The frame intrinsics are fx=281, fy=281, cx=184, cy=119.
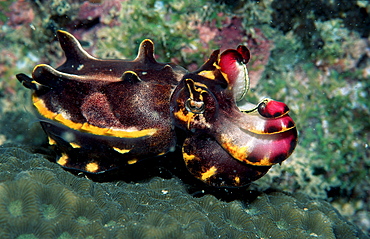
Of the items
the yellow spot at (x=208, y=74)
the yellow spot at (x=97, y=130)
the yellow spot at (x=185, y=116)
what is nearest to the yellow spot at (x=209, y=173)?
the yellow spot at (x=185, y=116)

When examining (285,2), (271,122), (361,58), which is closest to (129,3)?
(285,2)

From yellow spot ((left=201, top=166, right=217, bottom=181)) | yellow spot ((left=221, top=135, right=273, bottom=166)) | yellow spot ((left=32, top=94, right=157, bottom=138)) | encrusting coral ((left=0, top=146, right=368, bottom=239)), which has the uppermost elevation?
yellow spot ((left=221, top=135, right=273, bottom=166))

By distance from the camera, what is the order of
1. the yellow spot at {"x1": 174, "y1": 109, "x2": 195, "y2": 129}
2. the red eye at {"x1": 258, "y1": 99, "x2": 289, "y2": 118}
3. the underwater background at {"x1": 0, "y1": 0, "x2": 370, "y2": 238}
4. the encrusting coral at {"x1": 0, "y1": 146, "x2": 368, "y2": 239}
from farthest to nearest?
1. the underwater background at {"x1": 0, "y1": 0, "x2": 370, "y2": 238}
2. the yellow spot at {"x1": 174, "y1": 109, "x2": 195, "y2": 129}
3. the red eye at {"x1": 258, "y1": 99, "x2": 289, "y2": 118}
4. the encrusting coral at {"x1": 0, "y1": 146, "x2": 368, "y2": 239}

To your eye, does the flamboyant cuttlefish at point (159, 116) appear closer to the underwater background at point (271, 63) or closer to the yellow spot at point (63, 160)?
the yellow spot at point (63, 160)

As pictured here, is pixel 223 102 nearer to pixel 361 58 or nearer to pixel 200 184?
pixel 200 184

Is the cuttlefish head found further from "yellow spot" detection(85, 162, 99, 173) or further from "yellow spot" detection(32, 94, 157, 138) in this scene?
"yellow spot" detection(85, 162, 99, 173)

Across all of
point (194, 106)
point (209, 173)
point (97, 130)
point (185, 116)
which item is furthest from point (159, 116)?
point (209, 173)

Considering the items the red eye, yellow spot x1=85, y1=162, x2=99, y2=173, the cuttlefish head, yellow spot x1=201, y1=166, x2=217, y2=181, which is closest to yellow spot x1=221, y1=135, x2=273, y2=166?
the cuttlefish head
